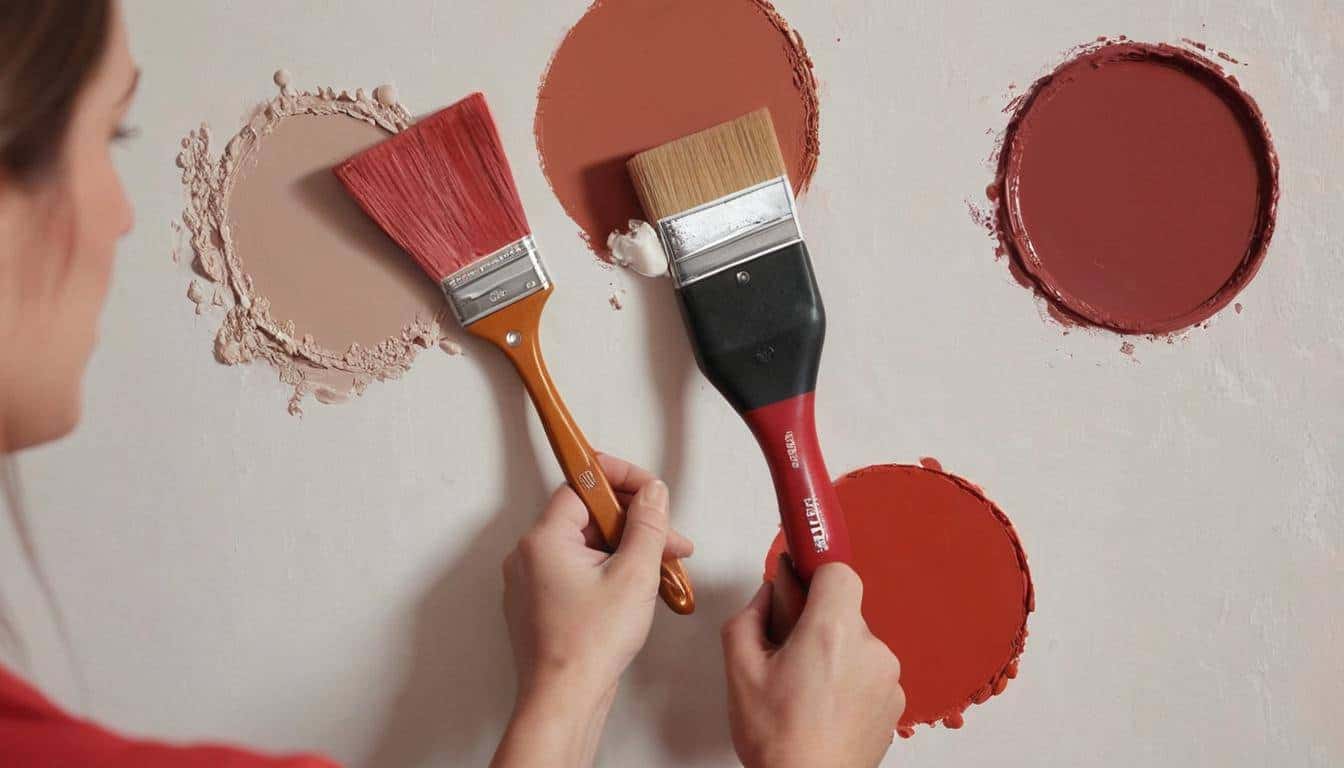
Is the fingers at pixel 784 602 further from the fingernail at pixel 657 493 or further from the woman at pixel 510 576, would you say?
the fingernail at pixel 657 493

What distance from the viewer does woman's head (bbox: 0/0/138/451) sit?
2.28 ft

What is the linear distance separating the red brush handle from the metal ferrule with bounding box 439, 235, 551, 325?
281 mm

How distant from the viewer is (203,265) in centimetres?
113

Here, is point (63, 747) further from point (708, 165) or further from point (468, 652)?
point (708, 165)

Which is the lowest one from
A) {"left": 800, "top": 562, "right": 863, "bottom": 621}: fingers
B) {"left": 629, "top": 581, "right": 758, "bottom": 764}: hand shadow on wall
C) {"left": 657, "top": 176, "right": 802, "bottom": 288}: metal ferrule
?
{"left": 629, "top": 581, "right": 758, "bottom": 764}: hand shadow on wall

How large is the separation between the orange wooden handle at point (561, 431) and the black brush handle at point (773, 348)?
0.49 feet

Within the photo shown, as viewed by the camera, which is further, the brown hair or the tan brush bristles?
the tan brush bristles

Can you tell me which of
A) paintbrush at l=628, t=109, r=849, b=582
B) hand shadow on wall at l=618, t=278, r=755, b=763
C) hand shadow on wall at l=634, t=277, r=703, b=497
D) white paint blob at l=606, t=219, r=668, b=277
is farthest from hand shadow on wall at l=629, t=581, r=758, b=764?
white paint blob at l=606, t=219, r=668, b=277

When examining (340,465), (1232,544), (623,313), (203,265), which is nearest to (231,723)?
(340,465)

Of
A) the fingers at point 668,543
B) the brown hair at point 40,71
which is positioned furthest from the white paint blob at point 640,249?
the brown hair at point 40,71

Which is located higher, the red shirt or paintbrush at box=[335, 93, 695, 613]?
paintbrush at box=[335, 93, 695, 613]

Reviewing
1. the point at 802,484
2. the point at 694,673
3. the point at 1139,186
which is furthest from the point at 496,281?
the point at 1139,186

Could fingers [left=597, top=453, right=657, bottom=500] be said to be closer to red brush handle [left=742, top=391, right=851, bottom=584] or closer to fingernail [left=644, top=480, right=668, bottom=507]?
fingernail [left=644, top=480, right=668, bottom=507]

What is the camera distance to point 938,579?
1108mm
